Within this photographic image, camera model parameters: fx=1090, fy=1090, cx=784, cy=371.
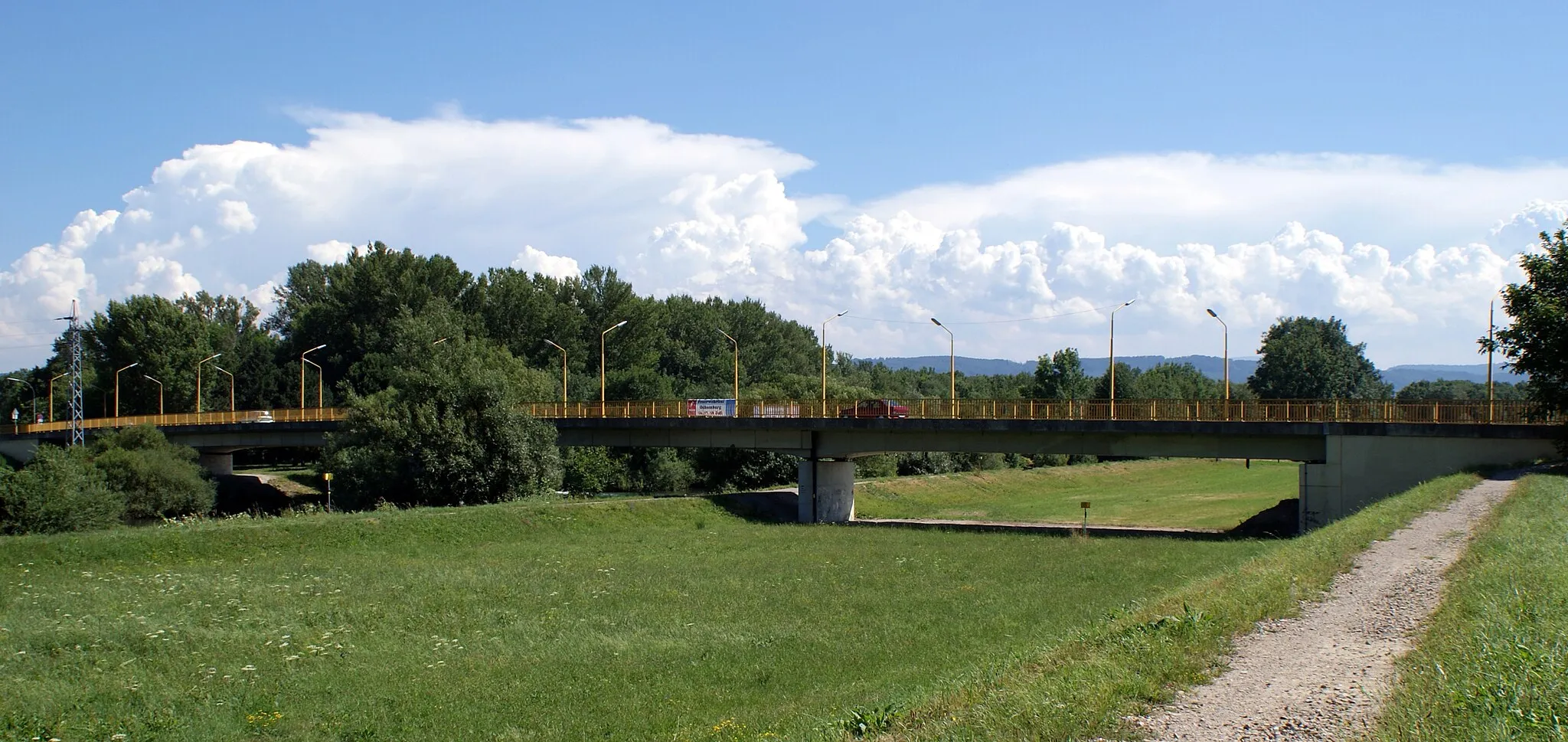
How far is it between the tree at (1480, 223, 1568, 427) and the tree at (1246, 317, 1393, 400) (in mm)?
77989

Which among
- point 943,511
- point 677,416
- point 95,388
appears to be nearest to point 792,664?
point 677,416

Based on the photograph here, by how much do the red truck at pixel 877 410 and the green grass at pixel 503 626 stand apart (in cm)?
1638

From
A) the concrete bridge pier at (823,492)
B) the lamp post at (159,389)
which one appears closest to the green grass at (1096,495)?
the concrete bridge pier at (823,492)

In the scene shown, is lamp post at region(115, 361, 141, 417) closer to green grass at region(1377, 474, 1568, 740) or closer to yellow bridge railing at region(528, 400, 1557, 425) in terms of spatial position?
yellow bridge railing at region(528, 400, 1557, 425)

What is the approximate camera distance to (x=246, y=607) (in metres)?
25.2

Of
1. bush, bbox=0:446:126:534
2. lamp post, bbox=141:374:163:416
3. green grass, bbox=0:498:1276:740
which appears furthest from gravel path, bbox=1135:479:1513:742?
lamp post, bbox=141:374:163:416

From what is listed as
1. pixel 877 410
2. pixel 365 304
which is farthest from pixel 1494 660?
pixel 365 304

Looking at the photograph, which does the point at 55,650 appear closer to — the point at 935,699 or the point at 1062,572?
the point at 935,699

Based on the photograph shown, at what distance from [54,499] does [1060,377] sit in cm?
8499

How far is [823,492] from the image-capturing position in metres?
59.4

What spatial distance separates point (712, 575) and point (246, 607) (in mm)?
12936

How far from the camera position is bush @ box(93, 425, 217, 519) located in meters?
67.0

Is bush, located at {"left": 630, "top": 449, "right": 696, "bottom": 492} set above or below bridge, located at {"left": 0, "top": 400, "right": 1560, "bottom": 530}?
below

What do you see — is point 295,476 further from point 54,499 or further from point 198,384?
point 54,499
